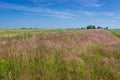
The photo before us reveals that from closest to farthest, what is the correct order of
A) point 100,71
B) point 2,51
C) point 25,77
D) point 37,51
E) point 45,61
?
point 25,77 < point 100,71 < point 45,61 < point 2,51 < point 37,51

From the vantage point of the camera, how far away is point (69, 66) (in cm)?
594

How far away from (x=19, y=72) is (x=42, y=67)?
80 cm

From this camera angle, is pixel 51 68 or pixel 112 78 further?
pixel 51 68

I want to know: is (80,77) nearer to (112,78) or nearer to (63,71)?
(63,71)

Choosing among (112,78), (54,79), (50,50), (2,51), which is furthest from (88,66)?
(2,51)

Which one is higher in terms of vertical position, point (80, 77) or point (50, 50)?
point (50, 50)

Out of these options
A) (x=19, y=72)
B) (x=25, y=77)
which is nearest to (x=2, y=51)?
(x=19, y=72)

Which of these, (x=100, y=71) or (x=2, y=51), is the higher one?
(x=2, y=51)

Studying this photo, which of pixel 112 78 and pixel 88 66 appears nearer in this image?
pixel 112 78

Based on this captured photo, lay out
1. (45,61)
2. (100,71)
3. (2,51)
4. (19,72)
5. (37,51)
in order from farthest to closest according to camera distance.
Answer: (37,51) < (2,51) < (45,61) < (100,71) < (19,72)

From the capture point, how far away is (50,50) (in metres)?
7.57

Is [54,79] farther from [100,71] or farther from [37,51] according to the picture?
[37,51]

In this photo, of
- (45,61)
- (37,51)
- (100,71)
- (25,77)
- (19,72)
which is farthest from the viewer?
(37,51)

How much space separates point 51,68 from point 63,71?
0.45 m
